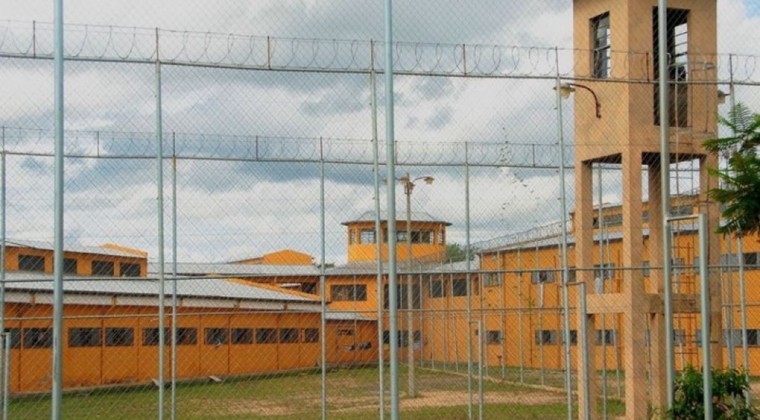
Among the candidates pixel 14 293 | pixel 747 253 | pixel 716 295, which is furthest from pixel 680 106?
pixel 747 253

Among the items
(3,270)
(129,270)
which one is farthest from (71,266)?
(3,270)

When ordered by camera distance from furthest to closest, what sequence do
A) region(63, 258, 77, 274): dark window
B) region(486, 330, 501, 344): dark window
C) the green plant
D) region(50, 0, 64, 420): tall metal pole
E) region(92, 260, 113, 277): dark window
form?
region(486, 330, 501, 344): dark window → region(92, 260, 113, 277): dark window → region(63, 258, 77, 274): dark window → the green plant → region(50, 0, 64, 420): tall metal pole

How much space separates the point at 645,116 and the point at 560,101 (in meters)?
1.65

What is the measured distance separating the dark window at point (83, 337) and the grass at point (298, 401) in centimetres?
95

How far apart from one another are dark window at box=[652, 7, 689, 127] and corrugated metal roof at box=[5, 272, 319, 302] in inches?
346

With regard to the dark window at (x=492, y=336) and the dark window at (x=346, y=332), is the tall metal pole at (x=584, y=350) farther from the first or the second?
the dark window at (x=492, y=336)

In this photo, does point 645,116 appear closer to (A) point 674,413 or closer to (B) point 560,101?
(B) point 560,101

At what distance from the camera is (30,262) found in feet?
77.4

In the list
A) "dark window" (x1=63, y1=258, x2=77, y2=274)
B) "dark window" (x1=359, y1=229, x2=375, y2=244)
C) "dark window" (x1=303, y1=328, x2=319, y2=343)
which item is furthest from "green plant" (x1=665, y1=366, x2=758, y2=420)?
"dark window" (x1=63, y1=258, x2=77, y2=274)

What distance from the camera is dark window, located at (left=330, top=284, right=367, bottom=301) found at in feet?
96.9

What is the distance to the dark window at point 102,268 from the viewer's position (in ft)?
85.4

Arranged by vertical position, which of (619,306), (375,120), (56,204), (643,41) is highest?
(643,41)

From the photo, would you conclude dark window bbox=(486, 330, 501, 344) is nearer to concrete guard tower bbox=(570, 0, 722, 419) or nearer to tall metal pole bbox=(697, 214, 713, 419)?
concrete guard tower bbox=(570, 0, 722, 419)

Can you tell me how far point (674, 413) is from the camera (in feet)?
38.1
